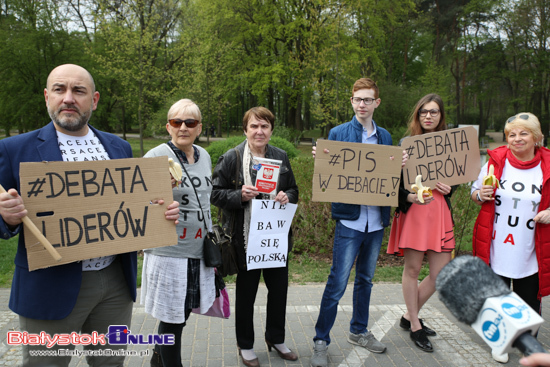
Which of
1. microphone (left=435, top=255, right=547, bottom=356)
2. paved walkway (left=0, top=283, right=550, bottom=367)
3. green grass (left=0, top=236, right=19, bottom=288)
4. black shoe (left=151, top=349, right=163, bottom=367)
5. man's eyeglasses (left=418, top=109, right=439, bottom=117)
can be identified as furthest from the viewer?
green grass (left=0, top=236, right=19, bottom=288)

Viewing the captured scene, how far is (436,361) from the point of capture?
3.47 meters

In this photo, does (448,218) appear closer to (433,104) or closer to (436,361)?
(433,104)

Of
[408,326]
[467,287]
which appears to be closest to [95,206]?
[467,287]

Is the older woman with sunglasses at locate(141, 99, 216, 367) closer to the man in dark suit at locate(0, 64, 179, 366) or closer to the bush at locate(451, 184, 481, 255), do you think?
the man in dark suit at locate(0, 64, 179, 366)

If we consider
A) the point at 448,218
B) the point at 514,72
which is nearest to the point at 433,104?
the point at 448,218

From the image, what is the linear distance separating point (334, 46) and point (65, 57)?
1375 centimetres

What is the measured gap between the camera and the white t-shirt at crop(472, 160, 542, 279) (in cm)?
327

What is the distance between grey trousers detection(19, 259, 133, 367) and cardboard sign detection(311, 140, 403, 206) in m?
1.73

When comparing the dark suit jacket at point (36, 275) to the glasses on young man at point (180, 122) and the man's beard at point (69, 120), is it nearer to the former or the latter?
the man's beard at point (69, 120)

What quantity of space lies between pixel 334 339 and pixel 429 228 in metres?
1.47

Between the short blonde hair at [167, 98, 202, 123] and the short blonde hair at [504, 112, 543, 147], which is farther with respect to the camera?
the short blonde hair at [504, 112, 543, 147]

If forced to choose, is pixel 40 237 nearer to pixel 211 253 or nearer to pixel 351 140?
pixel 211 253

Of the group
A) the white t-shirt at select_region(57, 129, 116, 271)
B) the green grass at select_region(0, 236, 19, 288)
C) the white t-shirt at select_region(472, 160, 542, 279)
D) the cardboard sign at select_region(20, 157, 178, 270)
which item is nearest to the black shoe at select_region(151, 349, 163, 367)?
the white t-shirt at select_region(57, 129, 116, 271)

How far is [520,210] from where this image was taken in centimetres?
328
